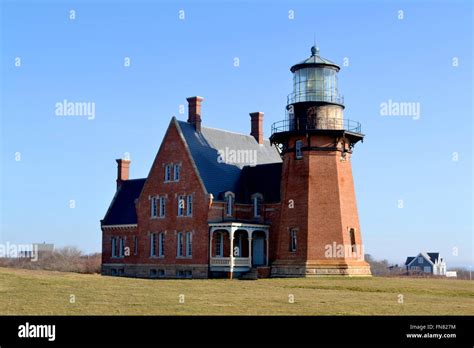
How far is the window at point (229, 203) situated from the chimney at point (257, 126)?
8975 mm

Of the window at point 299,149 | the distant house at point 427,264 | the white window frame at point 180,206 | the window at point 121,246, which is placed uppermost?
the window at point 299,149

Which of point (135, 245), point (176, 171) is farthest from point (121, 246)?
point (176, 171)

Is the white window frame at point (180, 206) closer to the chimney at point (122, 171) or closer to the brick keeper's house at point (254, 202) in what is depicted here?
the brick keeper's house at point (254, 202)

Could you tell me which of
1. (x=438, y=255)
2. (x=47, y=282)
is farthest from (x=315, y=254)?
(x=438, y=255)

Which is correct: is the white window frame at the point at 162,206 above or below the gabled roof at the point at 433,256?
above

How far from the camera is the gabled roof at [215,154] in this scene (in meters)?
47.4

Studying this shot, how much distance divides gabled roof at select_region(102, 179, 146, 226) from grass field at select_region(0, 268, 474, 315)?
2012 cm

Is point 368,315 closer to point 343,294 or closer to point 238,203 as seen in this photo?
point 343,294

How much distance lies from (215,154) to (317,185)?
927 cm

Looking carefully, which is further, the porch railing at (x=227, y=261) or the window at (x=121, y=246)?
the window at (x=121, y=246)

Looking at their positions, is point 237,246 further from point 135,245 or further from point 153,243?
point 135,245

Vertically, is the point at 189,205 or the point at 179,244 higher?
the point at 189,205

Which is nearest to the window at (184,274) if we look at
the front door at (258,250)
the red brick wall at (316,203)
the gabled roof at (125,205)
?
the front door at (258,250)

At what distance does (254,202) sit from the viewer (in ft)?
157
